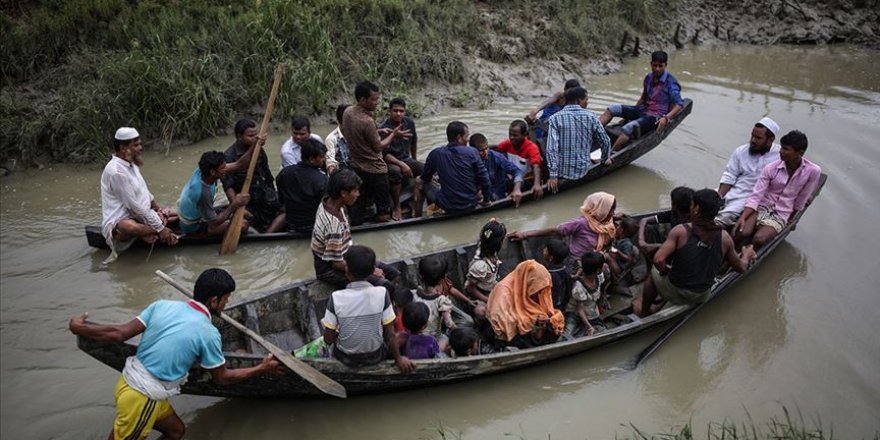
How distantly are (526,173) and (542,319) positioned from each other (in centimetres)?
308

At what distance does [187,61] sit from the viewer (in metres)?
8.91

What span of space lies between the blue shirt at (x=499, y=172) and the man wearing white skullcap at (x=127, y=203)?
3.43 meters

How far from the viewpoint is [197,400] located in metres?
4.47

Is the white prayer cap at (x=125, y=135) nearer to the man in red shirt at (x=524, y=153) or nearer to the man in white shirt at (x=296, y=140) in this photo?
the man in white shirt at (x=296, y=140)

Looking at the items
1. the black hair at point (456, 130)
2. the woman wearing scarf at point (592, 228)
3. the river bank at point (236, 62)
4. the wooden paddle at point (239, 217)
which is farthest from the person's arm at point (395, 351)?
the river bank at point (236, 62)

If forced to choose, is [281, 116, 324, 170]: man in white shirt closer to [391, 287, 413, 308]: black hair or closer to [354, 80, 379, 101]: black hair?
[354, 80, 379, 101]: black hair

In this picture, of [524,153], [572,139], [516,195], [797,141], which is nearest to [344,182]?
[516,195]

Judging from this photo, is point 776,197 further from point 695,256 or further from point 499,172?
point 499,172

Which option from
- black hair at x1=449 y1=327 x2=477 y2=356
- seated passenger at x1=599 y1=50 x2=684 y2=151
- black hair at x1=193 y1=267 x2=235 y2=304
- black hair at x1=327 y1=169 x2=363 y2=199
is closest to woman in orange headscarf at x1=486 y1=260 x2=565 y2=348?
black hair at x1=449 y1=327 x2=477 y2=356

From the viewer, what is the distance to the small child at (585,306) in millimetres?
5039

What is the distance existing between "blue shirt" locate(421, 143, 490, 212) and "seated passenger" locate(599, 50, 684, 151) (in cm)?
234

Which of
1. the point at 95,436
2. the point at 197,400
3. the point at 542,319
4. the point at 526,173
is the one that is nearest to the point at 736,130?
the point at 526,173

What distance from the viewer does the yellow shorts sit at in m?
3.50

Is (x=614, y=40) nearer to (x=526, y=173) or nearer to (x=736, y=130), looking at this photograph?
(x=736, y=130)
